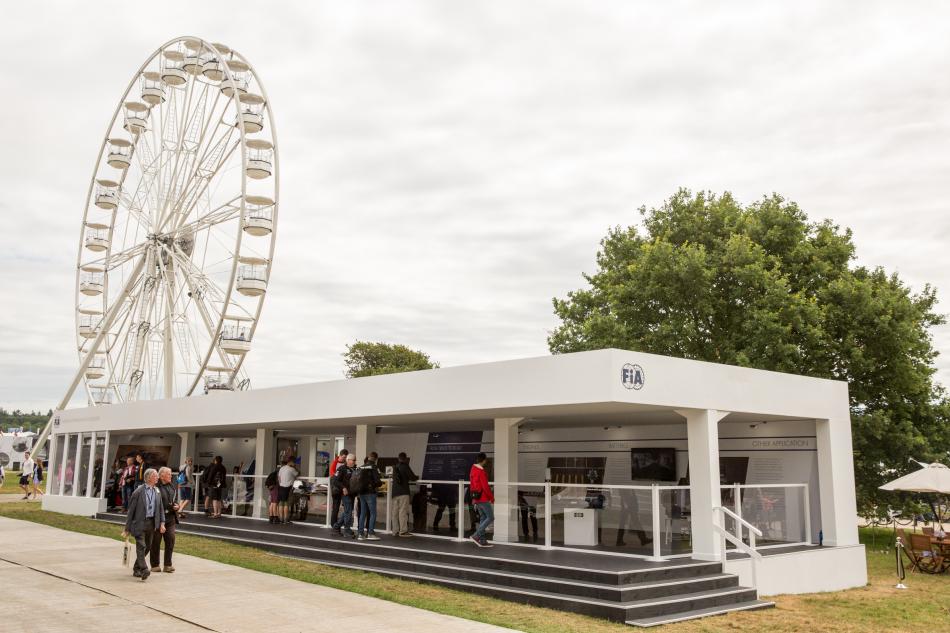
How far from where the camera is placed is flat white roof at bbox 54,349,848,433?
454 inches

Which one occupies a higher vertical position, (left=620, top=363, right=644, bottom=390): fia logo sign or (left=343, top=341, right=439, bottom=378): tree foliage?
(left=343, top=341, right=439, bottom=378): tree foliage

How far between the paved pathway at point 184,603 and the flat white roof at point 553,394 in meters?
3.72

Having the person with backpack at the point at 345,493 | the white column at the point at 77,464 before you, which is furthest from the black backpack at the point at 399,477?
the white column at the point at 77,464

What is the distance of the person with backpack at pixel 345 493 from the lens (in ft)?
48.5

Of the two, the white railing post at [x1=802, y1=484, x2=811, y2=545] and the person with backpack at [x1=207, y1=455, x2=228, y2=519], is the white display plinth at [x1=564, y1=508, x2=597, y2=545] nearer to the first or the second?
the white railing post at [x1=802, y1=484, x2=811, y2=545]

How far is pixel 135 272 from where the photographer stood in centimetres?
2659

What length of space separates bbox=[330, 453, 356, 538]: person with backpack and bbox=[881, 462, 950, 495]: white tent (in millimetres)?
10810

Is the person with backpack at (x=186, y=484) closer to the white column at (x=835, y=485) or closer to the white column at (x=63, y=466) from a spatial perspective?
the white column at (x=63, y=466)

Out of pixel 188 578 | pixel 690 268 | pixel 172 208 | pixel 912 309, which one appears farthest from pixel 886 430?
pixel 172 208

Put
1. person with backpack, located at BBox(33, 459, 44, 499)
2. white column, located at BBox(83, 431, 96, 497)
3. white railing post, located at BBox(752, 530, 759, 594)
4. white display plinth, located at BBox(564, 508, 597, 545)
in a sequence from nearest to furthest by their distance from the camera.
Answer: white railing post, located at BBox(752, 530, 759, 594) < white display plinth, located at BBox(564, 508, 597, 545) < white column, located at BBox(83, 431, 96, 497) < person with backpack, located at BBox(33, 459, 44, 499)

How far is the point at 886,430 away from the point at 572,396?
1425 centimetres

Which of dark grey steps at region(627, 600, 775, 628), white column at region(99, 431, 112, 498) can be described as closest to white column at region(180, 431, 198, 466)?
white column at region(99, 431, 112, 498)

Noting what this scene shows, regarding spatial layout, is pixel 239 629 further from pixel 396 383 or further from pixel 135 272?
pixel 135 272

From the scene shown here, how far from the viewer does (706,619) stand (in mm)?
10039
